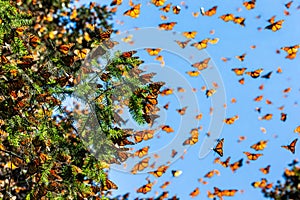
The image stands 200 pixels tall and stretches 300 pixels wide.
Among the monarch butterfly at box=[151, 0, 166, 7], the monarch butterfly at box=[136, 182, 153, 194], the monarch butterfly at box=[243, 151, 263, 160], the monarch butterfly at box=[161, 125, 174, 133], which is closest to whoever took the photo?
the monarch butterfly at box=[161, 125, 174, 133]

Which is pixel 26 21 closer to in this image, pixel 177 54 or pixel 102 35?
pixel 102 35

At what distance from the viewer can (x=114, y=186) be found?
2424 millimetres

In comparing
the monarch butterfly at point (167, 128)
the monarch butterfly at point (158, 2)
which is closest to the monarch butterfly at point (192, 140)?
the monarch butterfly at point (167, 128)

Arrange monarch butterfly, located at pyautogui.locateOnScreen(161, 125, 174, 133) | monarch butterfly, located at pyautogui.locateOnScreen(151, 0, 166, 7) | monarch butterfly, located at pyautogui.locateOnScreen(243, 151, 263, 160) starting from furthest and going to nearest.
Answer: monarch butterfly, located at pyautogui.locateOnScreen(243, 151, 263, 160) → monarch butterfly, located at pyautogui.locateOnScreen(151, 0, 166, 7) → monarch butterfly, located at pyautogui.locateOnScreen(161, 125, 174, 133)

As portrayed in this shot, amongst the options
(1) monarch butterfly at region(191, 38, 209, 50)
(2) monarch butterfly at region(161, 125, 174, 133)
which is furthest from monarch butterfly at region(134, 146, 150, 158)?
(1) monarch butterfly at region(191, 38, 209, 50)

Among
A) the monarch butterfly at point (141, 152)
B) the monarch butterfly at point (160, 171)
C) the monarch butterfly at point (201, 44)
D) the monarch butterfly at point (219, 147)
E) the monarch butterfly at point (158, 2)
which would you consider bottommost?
the monarch butterfly at point (219, 147)

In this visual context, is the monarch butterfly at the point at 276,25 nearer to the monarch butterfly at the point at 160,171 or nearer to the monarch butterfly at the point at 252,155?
the monarch butterfly at the point at 252,155

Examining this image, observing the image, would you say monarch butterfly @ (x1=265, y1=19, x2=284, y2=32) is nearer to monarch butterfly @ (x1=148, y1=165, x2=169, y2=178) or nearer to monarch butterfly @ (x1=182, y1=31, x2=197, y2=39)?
monarch butterfly @ (x1=182, y1=31, x2=197, y2=39)

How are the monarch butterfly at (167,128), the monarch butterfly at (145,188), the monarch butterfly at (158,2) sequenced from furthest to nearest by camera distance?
the monarch butterfly at (158,2)
the monarch butterfly at (145,188)
the monarch butterfly at (167,128)

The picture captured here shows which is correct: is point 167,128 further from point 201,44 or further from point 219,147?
point 201,44

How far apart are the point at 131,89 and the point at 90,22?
5644 mm

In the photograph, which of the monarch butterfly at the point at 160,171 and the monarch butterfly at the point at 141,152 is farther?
the monarch butterfly at the point at 160,171

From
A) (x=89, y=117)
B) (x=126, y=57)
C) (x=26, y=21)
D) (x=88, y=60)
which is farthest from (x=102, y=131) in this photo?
(x=26, y=21)

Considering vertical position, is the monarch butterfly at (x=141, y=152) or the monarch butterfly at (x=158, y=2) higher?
the monarch butterfly at (x=158, y=2)
